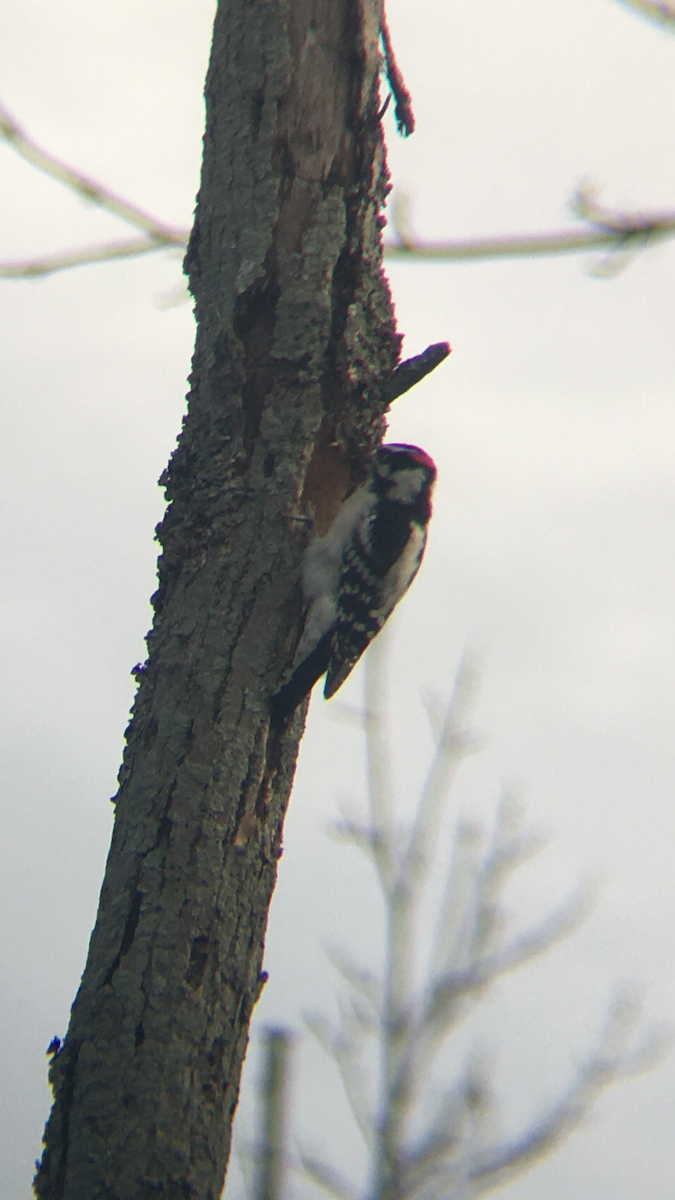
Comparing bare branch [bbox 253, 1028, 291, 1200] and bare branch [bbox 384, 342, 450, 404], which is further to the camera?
bare branch [bbox 384, 342, 450, 404]

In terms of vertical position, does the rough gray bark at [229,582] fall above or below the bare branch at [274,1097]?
above

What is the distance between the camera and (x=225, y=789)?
2.64 metres

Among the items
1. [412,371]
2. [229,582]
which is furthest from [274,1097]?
[412,371]

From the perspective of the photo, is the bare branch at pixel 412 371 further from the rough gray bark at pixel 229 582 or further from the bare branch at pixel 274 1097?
the bare branch at pixel 274 1097

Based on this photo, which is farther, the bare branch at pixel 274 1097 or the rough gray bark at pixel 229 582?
the bare branch at pixel 274 1097

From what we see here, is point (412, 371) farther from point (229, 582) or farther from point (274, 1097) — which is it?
point (274, 1097)

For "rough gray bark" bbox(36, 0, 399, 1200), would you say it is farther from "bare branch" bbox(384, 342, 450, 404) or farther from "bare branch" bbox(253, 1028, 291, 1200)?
"bare branch" bbox(253, 1028, 291, 1200)

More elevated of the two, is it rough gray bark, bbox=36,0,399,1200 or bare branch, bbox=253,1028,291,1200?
rough gray bark, bbox=36,0,399,1200

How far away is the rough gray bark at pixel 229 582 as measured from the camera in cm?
238

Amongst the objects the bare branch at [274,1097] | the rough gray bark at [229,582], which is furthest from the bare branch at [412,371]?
the bare branch at [274,1097]

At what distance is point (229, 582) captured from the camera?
114 inches

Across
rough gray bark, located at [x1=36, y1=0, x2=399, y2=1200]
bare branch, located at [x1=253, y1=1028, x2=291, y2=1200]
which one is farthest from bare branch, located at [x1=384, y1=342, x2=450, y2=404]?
bare branch, located at [x1=253, y1=1028, x2=291, y2=1200]

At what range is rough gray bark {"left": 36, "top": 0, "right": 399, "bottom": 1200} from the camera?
2.38 meters

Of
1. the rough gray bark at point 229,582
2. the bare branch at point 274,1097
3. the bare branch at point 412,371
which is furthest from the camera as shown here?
the bare branch at point 412,371
